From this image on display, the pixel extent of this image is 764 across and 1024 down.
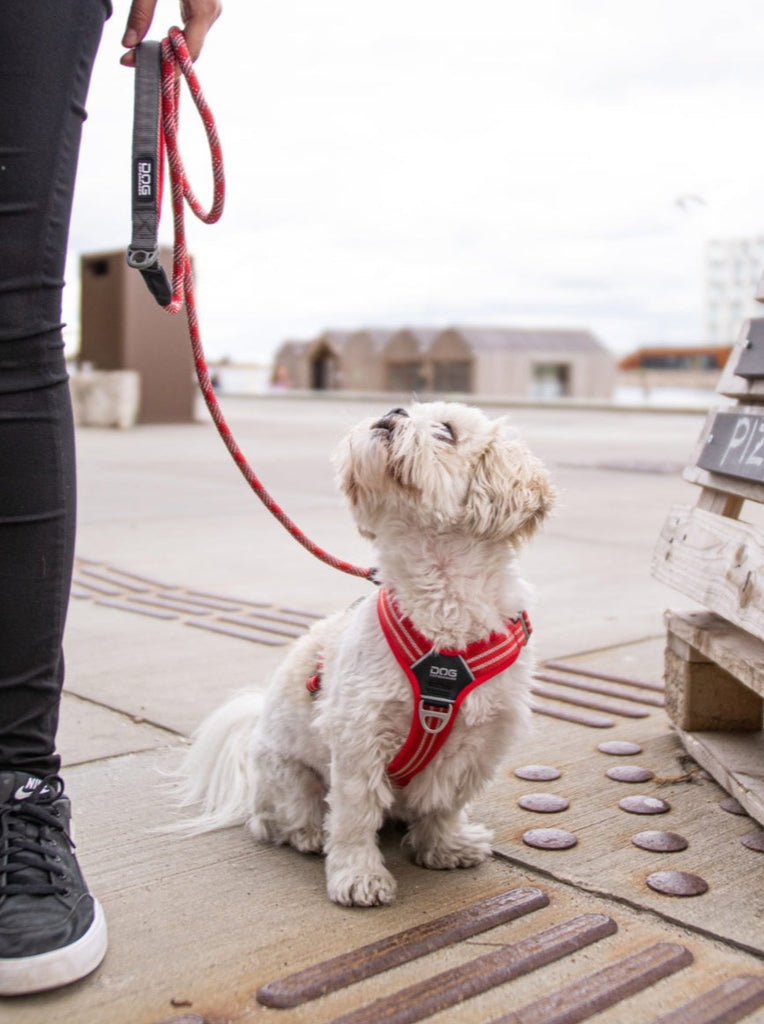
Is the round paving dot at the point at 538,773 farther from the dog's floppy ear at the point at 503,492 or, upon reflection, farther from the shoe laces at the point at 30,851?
the shoe laces at the point at 30,851

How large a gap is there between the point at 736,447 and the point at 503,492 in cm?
101

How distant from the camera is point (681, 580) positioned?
2.91 meters

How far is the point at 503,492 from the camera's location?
2.08 meters

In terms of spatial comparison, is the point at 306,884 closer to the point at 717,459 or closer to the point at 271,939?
the point at 271,939

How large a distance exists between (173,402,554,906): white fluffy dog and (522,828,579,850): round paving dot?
0.09 meters

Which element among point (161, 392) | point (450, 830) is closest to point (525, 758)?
point (450, 830)

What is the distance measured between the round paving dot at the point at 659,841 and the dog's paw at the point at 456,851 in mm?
322

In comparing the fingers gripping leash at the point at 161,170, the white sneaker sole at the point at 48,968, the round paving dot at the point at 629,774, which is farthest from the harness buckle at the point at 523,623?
the white sneaker sole at the point at 48,968

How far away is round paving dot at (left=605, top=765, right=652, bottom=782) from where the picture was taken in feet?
8.64

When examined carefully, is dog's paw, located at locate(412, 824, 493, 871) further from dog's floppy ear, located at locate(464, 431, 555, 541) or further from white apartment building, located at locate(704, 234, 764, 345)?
white apartment building, located at locate(704, 234, 764, 345)

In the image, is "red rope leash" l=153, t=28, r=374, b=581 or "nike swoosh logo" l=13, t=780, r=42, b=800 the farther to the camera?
"red rope leash" l=153, t=28, r=374, b=581

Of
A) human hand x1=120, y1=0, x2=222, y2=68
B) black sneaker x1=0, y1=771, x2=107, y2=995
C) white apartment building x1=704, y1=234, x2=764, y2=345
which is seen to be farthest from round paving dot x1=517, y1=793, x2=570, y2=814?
white apartment building x1=704, y1=234, x2=764, y2=345

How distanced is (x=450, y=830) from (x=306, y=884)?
306mm

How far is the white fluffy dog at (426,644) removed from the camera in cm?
206
